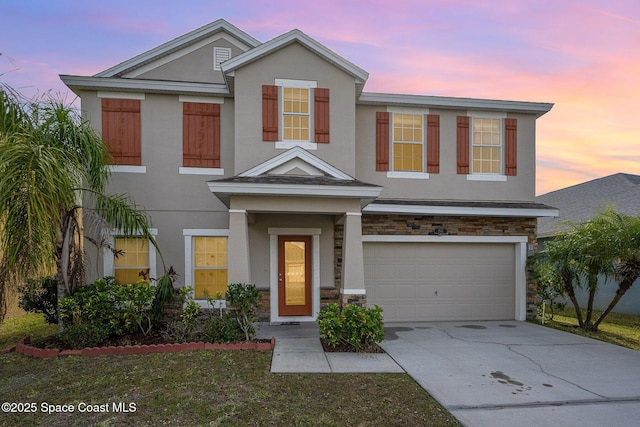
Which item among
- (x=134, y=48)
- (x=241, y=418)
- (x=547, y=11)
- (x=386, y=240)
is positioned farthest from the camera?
(x=134, y=48)

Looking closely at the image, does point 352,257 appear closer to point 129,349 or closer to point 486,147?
point 129,349

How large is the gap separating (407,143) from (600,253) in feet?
17.5

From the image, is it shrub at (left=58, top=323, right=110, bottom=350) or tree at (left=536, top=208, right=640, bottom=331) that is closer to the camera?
shrub at (left=58, top=323, right=110, bottom=350)

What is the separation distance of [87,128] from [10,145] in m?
1.66

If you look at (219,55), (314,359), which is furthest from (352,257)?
(219,55)

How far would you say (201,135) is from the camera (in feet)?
32.0

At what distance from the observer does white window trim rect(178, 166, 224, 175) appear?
9.67 metres

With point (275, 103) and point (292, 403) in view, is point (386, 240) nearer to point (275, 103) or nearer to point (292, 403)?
point (275, 103)

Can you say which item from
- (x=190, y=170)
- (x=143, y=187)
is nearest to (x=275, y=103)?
(x=190, y=170)

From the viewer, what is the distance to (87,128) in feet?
26.4

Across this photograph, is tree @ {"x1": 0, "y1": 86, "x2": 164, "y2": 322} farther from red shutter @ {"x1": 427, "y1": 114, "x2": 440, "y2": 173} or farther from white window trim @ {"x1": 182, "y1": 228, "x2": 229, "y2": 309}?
red shutter @ {"x1": 427, "y1": 114, "x2": 440, "y2": 173}

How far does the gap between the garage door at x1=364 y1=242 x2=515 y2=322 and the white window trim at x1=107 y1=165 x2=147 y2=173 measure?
600 cm

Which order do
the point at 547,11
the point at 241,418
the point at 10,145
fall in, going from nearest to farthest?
the point at 241,418 → the point at 10,145 → the point at 547,11

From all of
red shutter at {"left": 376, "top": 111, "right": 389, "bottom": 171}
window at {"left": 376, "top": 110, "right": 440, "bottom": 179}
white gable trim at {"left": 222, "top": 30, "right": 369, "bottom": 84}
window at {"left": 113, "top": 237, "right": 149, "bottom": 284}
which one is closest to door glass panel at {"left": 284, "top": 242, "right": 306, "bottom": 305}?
red shutter at {"left": 376, "top": 111, "right": 389, "bottom": 171}
